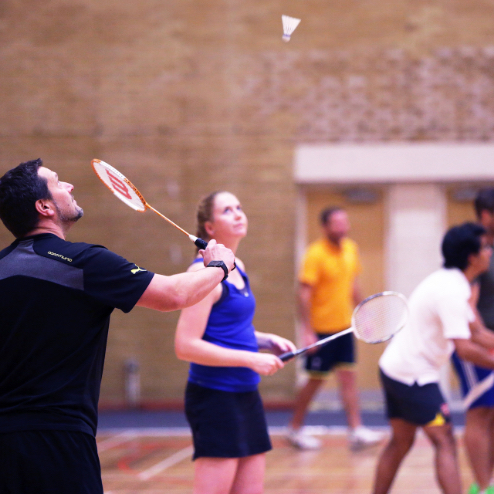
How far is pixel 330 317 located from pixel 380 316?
2.90 meters

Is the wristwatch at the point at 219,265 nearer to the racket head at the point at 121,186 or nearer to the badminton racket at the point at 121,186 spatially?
the badminton racket at the point at 121,186

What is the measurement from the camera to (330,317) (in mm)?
6320

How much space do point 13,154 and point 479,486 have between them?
20.8ft

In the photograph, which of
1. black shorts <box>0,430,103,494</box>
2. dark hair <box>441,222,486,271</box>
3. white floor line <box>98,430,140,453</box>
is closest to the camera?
black shorts <box>0,430,103,494</box>

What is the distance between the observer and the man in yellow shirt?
6016mm

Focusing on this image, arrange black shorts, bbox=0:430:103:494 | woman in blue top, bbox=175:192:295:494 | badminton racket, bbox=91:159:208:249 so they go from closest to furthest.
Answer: black shorts, bbox=0:430:103:494 → badminton racket, bbox=91:159:208:249 → woman in blue top, bbox=175:192:295:494

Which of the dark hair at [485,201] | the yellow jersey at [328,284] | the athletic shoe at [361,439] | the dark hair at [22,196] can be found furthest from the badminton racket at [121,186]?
the athletic shoe at [361,439]

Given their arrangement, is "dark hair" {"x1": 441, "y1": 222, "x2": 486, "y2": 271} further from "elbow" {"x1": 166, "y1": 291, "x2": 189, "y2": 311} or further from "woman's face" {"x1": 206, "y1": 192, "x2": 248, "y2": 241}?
"elbow" {"x1": 166, "y1": 291, "x2": 189, "y2": 311}

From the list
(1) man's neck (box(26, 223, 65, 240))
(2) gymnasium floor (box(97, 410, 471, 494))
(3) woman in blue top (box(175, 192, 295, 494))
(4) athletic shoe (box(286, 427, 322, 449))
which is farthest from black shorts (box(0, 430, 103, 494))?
(4) athletic shoe (box(286, 427, 322, 449))

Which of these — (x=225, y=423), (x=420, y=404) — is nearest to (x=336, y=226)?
(x=420, y=404)

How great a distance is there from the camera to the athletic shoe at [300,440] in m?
5.94

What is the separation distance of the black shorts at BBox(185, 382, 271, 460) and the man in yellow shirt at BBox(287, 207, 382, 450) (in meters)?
3.02

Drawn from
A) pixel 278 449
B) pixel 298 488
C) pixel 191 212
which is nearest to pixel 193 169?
pixel 191 212

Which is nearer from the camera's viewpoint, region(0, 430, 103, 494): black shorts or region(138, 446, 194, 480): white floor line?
region(0, 430, 103, 494): black shorts
